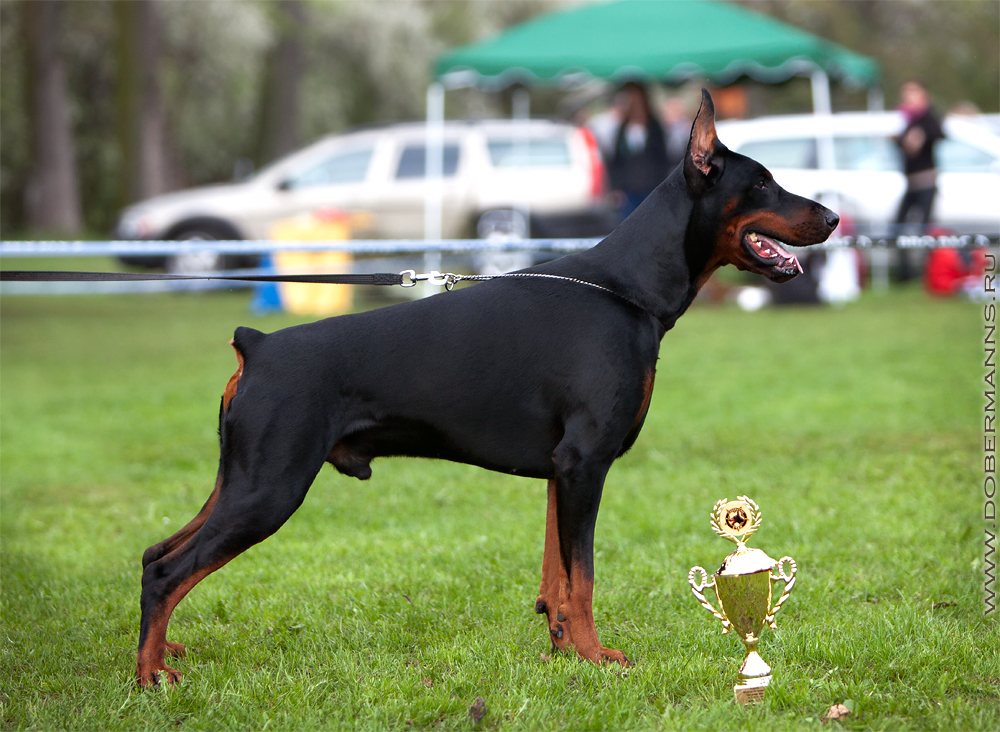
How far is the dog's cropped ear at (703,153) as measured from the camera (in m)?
3.23

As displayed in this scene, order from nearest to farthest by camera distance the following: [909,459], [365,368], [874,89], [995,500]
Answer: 1. [365,368]
2. [995,500]
3. [909,459]
4. [874,89]

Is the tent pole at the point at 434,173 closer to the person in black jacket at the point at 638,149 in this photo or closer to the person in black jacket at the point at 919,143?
the person in black jacket at the point at 638,149

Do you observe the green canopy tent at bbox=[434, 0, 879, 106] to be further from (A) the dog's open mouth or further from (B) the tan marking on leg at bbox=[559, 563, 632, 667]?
(B) the tan marking on leg at bbox=[559, 563, 632, 667]

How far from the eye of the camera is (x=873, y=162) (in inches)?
589

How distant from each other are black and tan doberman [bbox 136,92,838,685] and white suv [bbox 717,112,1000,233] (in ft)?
37.0

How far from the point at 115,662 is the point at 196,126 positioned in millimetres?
26611

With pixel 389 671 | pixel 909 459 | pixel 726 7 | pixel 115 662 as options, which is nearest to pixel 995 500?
pixel 909 459

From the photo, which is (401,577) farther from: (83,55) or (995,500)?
(83,55)

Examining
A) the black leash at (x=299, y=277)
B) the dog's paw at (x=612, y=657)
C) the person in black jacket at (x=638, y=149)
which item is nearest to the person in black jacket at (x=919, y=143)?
the person in black jacket at (x=638, y=149)

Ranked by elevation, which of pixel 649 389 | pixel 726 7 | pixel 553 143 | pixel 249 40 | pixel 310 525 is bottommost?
pixel 310 525

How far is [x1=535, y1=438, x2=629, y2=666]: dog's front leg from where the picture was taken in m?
3.27

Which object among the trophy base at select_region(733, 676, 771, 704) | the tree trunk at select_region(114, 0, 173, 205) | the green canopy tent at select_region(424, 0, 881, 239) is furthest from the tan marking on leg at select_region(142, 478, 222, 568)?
the tree trunk at select_region(114, 0, 173, 205)

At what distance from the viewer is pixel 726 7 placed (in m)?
14.7

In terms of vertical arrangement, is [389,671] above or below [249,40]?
below
